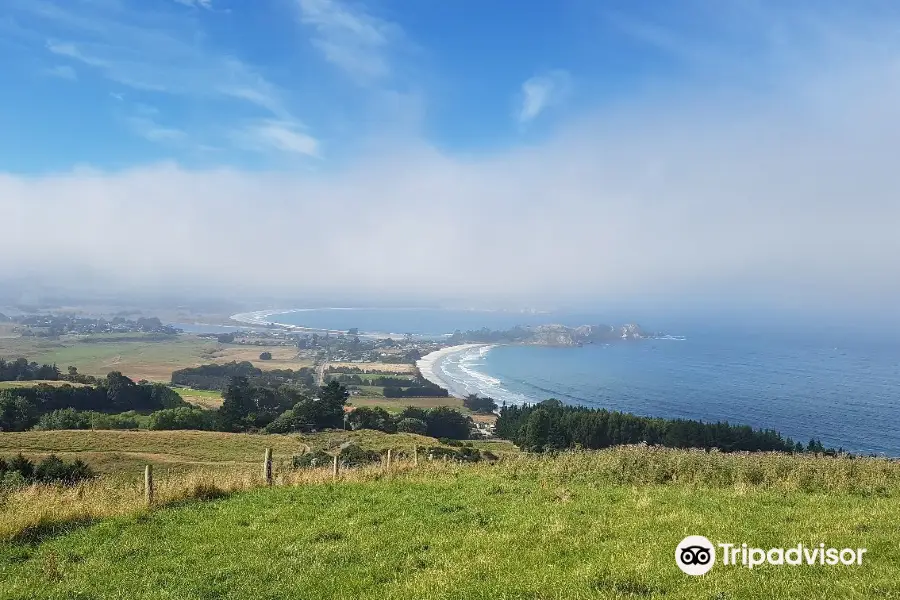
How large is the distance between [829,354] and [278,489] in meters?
222

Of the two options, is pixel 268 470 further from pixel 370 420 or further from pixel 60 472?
pixel 370 420

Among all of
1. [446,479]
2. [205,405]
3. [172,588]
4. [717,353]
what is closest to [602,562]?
[172,588]

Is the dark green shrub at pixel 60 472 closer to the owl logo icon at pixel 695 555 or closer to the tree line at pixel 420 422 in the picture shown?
the owl logo icon at pixel 695 555

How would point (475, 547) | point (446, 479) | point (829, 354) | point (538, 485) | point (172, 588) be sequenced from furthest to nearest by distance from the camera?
point (829, 354) → point (446, 479) → point (538, 485) → point (475, 547) → point (172, 588)

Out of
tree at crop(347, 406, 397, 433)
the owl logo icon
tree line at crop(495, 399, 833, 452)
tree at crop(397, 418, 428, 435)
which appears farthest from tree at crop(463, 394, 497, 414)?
the owl logo icon

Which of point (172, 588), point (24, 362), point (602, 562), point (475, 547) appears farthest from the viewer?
point (24, 362)

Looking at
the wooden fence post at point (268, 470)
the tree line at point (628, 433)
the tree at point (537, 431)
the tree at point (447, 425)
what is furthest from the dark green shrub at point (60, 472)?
the tree at point (447, 425)

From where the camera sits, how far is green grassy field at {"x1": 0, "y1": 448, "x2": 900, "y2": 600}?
Result: 7.45 metres

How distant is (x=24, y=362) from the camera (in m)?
127

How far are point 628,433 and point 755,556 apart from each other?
70784 millimetres

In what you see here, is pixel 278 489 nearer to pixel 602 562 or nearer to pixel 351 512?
pixel 351 512

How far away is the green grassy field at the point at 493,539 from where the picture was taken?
24.4 ft

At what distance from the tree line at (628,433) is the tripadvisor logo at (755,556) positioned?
5942cm

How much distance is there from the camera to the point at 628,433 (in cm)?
7438
